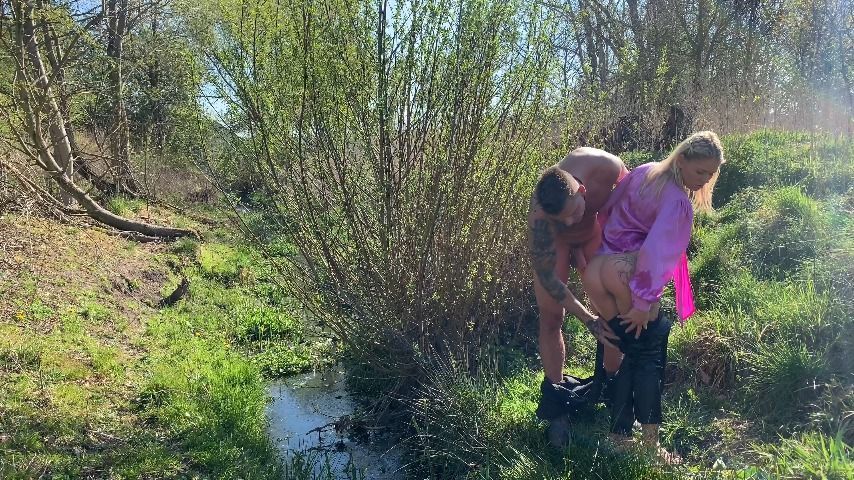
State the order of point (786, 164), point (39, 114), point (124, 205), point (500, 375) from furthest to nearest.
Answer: point (124, 205), point (39, 114), point (786, 164), point (500, 375)

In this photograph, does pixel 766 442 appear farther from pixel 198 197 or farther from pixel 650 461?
pixel 198 197

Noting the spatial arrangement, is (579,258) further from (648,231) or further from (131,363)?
(131,363)

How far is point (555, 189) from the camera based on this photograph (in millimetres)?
2945

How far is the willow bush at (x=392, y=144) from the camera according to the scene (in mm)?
3918

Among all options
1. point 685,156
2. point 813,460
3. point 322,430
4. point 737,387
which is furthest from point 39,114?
point 813,460

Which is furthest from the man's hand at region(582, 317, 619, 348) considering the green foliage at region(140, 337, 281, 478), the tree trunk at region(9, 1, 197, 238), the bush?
the tree trunk at region(9, 1, 197, 238)

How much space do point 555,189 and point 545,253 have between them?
1.24 feet

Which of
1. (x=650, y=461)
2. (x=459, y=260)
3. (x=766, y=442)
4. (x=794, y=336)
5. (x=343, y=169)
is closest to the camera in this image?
(x=650, y=461)

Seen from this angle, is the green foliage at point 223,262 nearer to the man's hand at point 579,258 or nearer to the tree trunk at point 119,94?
the tree trunk at point 119,94

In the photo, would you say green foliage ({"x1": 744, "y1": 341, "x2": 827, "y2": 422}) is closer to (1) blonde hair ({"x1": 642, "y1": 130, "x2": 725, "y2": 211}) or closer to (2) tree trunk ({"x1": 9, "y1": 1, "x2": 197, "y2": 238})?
(1) blonde hair ({"x1": 642, "y1": 130, "x2": 725, "y2": 211})

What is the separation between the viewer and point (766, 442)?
3.21 meters

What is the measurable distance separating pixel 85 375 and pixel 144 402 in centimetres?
57

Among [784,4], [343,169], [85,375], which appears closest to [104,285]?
[85,375]

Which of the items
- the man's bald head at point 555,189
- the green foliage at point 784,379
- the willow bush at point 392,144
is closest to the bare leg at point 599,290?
the man's bald head at point 555,189
